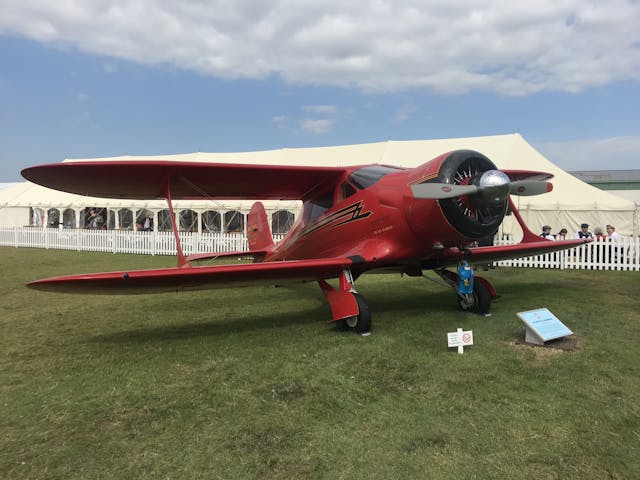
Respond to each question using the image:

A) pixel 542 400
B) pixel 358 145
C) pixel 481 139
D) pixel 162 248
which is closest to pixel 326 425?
pixel 542 400

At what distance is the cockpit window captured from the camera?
19.9 ft

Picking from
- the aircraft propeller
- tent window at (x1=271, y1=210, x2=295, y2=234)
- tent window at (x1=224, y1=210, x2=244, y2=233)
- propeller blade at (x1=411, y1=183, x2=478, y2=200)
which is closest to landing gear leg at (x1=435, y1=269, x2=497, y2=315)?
the aircraft propeller

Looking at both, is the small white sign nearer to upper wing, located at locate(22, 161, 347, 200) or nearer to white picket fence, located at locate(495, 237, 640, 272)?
upper wing, located at locate(22, 161, 347, 200)

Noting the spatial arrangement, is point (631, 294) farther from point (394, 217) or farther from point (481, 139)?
point (481, 139)

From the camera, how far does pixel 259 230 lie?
34.2 ft

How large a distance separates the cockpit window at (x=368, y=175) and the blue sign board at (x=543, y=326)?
255 centimetres

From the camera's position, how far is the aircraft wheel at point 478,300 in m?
6.68

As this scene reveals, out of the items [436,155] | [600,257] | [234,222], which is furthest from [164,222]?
[600,257]

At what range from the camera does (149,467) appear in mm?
2750

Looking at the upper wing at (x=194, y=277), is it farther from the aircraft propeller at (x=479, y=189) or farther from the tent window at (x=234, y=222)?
the tent window at (x=234, y=222)

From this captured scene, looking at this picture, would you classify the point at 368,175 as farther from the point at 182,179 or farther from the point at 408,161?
the point at 408,161

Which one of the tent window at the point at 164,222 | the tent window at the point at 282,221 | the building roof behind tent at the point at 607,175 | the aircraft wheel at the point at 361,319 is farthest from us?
the building roof behind tent at the point at 607,175

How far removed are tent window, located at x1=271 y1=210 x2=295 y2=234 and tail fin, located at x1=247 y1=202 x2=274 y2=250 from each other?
1039 centimetres

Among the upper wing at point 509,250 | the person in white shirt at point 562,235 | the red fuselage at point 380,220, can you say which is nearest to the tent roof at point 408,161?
the person in white shirt at point 562,235
